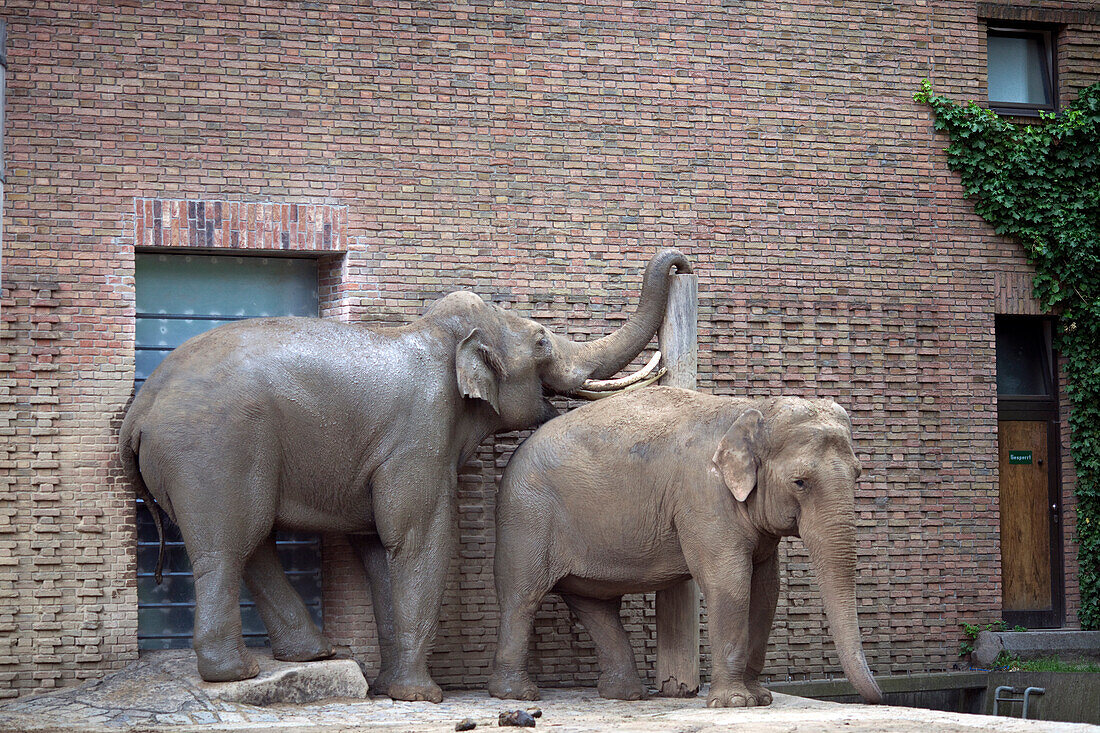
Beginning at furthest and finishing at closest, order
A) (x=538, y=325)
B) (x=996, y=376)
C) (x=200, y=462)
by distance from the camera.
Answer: (x=996, y=376)
(x=538, y=325)
(x=200, y=462)

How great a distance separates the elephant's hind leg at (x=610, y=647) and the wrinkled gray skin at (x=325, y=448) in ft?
3.80

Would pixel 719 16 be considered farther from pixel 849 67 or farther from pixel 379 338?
pixel 379 338

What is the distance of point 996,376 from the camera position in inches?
497

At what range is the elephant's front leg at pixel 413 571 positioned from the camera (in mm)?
9430

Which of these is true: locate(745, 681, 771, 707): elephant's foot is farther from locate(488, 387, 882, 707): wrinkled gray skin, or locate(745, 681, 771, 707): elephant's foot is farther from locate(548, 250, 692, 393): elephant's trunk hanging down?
locate(548, 250, 692, 393): elephant's trunk hanging down

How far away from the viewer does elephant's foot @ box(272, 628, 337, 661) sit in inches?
375

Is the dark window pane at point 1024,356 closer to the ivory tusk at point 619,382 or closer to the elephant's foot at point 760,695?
the ivory tusk at point 619,382

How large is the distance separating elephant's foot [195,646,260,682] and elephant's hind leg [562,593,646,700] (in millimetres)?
2386

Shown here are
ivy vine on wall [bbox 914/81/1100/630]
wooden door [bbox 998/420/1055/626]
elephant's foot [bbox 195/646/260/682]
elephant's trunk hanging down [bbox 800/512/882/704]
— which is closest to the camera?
elephant's trunk hanging down [bbox 800/512/882/704]

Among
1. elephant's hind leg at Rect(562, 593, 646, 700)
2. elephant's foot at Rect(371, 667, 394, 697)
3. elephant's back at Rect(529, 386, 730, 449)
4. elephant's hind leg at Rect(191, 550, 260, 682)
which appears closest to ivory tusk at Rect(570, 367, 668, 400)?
elephant's back at Rect(529, 386, 730, 449)

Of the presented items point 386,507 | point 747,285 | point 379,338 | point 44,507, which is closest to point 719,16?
point 747,285

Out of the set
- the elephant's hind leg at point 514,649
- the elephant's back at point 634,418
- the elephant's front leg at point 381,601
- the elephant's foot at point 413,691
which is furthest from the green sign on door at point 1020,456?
the elephant's foot at point 413,691

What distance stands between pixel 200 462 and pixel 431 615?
1905mm

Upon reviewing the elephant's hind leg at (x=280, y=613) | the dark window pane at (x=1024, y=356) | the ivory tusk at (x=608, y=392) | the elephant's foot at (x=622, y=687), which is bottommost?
the elephant's foot at (x=622, y=687)
